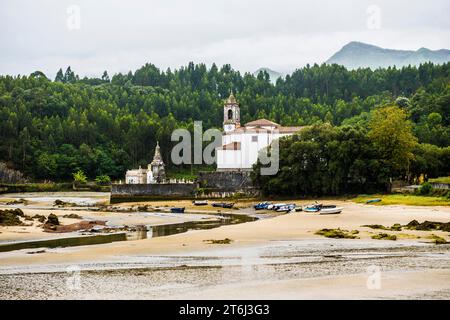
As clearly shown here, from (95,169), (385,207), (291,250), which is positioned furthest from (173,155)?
(291,250)

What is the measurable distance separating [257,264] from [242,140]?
87.9 m

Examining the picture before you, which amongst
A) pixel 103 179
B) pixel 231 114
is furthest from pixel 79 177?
pixel 231 114

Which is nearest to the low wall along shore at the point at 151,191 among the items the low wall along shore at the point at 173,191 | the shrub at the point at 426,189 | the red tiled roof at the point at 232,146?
the low wall along shore at the point at 173,191

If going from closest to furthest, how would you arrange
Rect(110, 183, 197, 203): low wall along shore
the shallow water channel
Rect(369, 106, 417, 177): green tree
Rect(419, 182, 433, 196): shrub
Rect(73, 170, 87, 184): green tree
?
the shallow water channel < Rect(419, 182, 433, 196): shrub < Rect(369, 106, 417, 177): green tree < Rect(110, 183, 197, 203): low wall along shore < Rect(73, 170, 87, 184): green tree

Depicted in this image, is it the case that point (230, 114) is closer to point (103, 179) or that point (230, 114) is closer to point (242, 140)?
point (242, 140)

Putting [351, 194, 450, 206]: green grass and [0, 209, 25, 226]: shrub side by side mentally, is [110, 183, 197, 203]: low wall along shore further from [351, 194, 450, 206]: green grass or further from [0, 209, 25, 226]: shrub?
[0, 209, 25, 226]: shrub

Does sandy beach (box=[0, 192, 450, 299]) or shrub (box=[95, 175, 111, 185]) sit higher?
shrub (box=[95, 175, 111, 185])

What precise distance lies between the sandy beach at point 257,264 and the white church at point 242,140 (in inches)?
2640

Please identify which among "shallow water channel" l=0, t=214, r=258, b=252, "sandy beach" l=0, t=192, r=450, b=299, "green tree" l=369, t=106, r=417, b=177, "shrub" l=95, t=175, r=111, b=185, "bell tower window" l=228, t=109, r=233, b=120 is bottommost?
"shallow water channel" l=0, t=214, r=258, b=252

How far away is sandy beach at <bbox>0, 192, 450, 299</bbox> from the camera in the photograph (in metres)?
24.3

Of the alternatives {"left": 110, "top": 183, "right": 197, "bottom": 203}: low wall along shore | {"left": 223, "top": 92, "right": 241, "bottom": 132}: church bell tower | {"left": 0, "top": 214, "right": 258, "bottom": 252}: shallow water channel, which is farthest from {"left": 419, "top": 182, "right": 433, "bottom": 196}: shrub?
{"left": 223, "top": 92, "right": 241, "bottom": 132}: church bell tower

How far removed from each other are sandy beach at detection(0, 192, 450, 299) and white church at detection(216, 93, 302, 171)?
220ft

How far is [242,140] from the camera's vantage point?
118 metres
